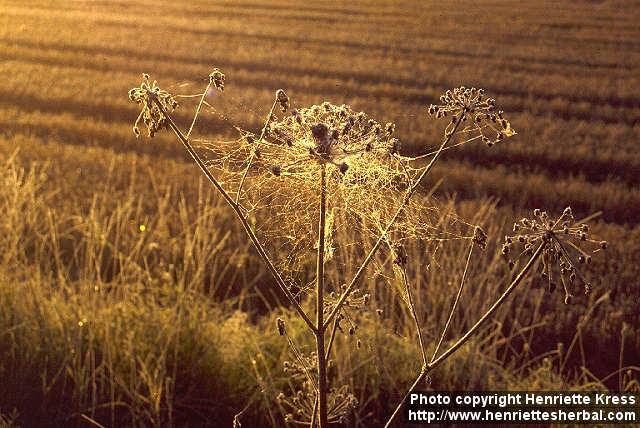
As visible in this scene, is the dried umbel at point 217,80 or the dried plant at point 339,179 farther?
the dried umbel at point 217,80

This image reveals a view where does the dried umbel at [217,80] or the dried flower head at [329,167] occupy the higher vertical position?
the dried umbel at [217,80]

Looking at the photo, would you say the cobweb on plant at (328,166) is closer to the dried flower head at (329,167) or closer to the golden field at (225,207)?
the dried flower head at (329,167)

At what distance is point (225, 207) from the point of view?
7289 millimetres

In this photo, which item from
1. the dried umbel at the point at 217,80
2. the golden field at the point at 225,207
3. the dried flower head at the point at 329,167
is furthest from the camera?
the golden field at the point at 225,207

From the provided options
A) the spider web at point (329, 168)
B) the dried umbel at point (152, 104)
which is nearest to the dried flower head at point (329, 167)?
the spider web at point (329, 168)

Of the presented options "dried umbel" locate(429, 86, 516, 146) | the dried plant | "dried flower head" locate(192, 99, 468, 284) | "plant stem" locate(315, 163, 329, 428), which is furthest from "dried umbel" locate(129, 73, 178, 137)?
"dried umbel" locate(429, 86, 516, 146)

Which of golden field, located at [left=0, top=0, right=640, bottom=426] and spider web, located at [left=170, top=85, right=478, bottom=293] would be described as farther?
golden field, located at [left=0, top=0, right=640, bottom=426]

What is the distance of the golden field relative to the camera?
3.28 metres

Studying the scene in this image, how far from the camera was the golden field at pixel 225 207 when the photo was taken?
3279 mm

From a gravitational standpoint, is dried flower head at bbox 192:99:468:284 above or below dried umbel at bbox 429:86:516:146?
below

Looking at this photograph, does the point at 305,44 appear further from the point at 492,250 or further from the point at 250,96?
the point at 492,250

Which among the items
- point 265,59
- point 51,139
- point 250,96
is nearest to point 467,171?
point 250,96

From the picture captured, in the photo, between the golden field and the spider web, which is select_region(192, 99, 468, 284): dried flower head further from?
the golden field

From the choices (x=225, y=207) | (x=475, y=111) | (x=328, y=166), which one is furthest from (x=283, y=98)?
(x=225, y=207)
